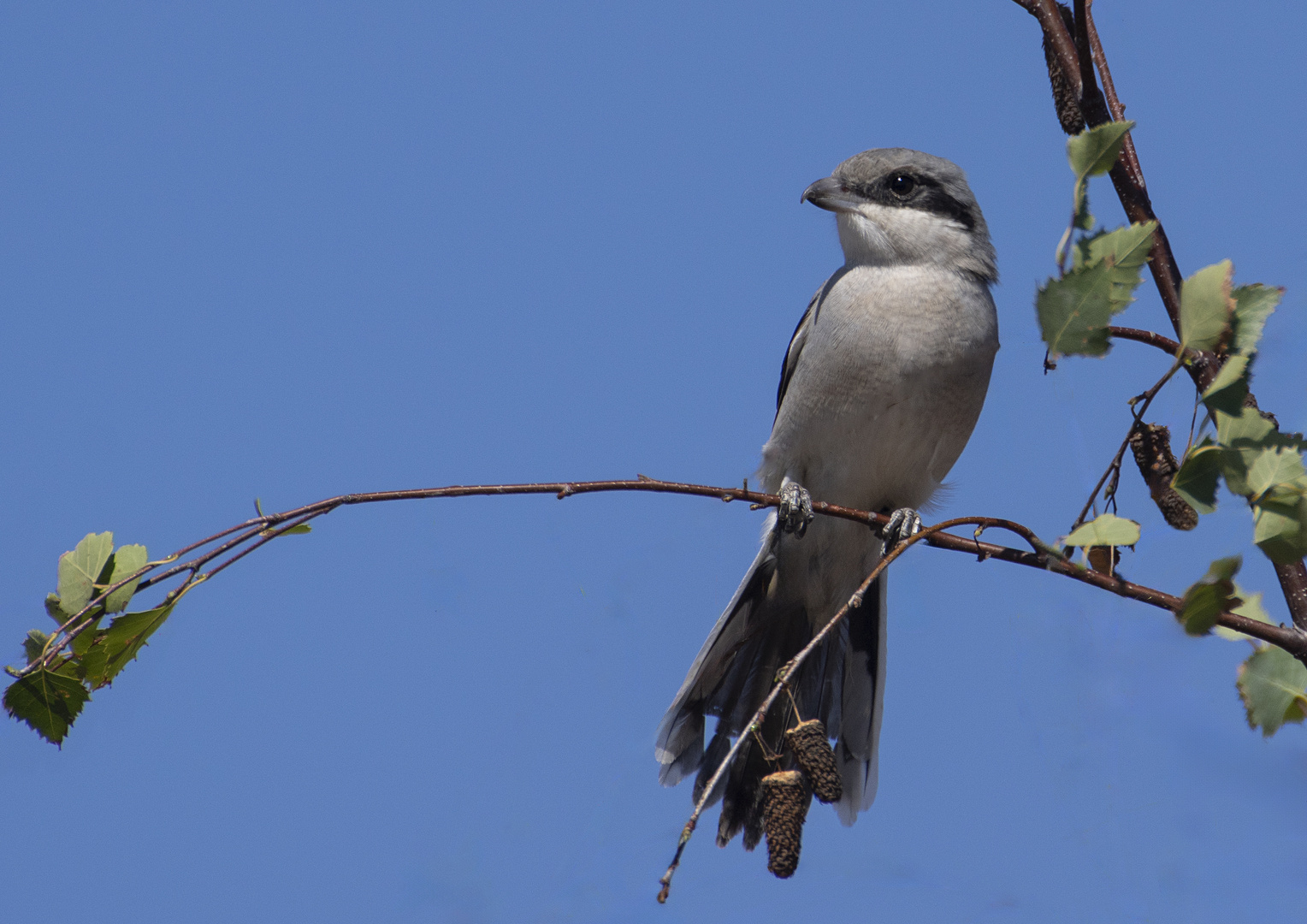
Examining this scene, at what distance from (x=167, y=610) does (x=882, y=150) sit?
3355mm

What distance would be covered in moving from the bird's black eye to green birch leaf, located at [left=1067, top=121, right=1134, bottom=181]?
260 centimetres

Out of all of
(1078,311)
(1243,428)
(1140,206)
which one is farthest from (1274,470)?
(1140,206)

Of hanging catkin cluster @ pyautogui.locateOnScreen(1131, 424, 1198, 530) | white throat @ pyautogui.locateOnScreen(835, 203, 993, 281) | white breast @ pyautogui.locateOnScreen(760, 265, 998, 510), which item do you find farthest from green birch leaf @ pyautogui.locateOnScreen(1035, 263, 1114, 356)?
white throat @ pyautogui.locateOnScreen(835, 203, 993, 281)

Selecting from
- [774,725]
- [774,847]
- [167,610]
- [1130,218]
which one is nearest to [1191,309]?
[1130,218]

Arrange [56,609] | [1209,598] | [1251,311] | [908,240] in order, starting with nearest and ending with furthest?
[1209,598] < [1251,311] < [56,609] < [908,240]

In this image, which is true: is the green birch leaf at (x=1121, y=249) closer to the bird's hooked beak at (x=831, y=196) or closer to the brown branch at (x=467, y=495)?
the brown branch at (x=467, y=495)

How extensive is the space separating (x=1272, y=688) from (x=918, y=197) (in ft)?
9.28

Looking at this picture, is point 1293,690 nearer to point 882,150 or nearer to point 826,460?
point 826,460

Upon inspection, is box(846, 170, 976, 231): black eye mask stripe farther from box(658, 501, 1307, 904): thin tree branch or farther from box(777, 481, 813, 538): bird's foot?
box(658, 501, 1307, 904): thin tree branch

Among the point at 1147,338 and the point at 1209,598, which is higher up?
the point at 1147,338

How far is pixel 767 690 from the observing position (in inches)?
169

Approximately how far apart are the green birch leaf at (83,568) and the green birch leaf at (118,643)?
8cm

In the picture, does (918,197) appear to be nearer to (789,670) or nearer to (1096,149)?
(1096,149)


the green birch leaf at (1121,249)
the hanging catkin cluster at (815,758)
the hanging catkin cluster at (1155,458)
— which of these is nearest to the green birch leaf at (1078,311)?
the green birch leaf at (1121,249)
